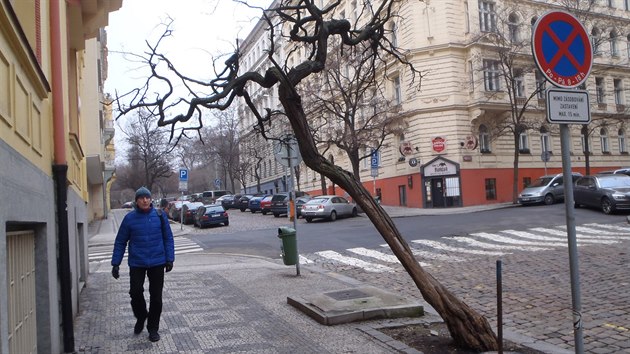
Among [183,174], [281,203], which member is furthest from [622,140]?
[183,174]

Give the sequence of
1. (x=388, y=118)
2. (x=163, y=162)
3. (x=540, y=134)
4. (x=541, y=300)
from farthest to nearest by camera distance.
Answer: (x=163, y=162) < (x=540, y=134) < (x=388, y=118) < (x=541, y=300)

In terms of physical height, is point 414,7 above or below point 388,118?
above

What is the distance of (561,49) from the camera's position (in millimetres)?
4855

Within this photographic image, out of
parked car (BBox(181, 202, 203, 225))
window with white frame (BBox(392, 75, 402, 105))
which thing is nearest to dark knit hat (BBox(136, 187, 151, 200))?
parked car (BBox(181, 202, 203, 225))

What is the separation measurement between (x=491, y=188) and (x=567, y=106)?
110ft

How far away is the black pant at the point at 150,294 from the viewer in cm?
675

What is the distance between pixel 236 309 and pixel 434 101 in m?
30.2

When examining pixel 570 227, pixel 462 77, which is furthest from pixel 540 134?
pixel 570 227

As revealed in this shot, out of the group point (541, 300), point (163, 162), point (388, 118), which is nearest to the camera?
point (541, 300)

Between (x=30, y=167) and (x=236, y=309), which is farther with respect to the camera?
(x=236, y=309)

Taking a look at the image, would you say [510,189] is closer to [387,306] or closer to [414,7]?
[414,7]

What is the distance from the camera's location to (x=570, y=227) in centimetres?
459

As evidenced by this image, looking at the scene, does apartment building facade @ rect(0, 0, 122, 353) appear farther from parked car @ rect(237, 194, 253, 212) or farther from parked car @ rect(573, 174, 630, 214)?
parked car @ rect(237, 194, 253, 212)

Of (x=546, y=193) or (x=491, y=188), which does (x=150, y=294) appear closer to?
(x=546, y=193)
